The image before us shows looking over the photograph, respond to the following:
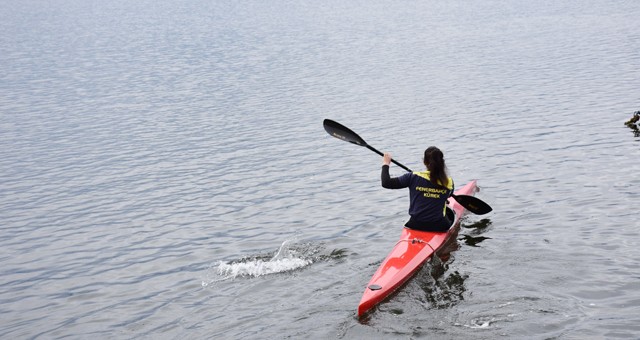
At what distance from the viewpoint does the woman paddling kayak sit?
38.5 feet

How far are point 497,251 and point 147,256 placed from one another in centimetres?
737

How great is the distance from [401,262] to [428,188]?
1.48 meters

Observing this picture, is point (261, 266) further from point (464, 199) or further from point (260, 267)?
point (464, 199)

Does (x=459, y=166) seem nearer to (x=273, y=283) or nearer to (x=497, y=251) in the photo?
(x=497, y=251)

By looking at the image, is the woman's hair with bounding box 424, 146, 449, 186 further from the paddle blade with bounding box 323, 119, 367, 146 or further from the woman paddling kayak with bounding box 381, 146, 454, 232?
the paddle blade with bounding box 323, 119, 367, 146

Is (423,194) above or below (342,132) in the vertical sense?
below

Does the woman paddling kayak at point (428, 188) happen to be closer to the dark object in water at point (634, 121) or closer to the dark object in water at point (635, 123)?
the dark object in water at point (635, 123)

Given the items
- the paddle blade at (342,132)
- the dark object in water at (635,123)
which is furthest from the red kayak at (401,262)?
the dark object in water at (635,123)

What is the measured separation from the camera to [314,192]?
18484 millimetres

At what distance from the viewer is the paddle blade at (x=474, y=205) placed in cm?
1386

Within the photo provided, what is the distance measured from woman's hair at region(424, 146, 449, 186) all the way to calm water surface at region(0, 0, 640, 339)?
146 centimetres

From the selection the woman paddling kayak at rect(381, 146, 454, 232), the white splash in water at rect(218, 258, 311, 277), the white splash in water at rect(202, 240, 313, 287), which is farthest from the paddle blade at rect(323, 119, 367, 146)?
the white splash in water at rect(218, 258, 311, 277)

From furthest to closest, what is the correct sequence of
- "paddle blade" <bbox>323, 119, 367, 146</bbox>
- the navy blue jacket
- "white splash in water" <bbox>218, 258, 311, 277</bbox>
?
"paddle blade" <bbox>323, 119, 367, 146</bbox>
"white splash in water" <bbox>218, 258, 311, 277</bbox>
the navy blue jacket

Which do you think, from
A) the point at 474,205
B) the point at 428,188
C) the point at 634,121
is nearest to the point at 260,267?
the point at 428,188
